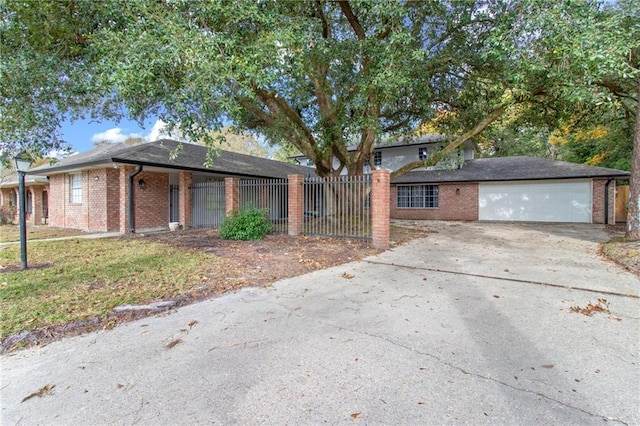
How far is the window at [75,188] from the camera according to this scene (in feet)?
42.6

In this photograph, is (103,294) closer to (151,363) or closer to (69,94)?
(151,363)

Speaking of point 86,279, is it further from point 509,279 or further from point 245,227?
point 509,279

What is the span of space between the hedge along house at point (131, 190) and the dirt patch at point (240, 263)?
2.74 metres

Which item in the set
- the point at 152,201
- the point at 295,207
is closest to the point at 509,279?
the point at 295,207

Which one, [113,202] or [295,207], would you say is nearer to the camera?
[295,207]

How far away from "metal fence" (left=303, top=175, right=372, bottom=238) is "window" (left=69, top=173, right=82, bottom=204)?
9.48 meters

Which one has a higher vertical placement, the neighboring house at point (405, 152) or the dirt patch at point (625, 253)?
the neighboring house at point (405, 152)

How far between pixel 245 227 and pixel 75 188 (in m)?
8.72

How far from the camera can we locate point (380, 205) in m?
8.41

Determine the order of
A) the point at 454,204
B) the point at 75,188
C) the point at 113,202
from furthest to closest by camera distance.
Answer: the point at 454,204, the point at 75,188, the point at 113,202

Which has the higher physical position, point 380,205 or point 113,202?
point 113,202

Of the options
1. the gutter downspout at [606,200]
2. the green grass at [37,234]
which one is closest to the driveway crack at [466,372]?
the green grass at [37,234]

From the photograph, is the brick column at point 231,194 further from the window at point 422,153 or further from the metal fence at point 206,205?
the window at point 422,153

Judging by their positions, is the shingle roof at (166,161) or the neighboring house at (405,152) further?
the neighboring house at (405,152)
